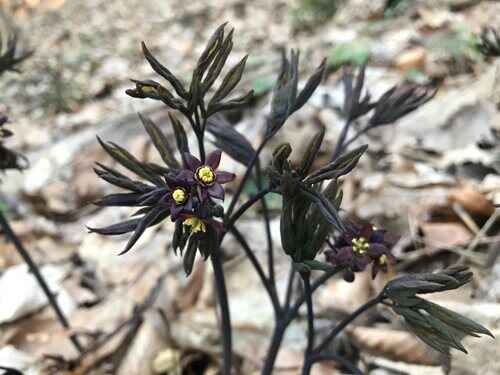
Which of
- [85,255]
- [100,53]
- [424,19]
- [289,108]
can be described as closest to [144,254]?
[85,255]

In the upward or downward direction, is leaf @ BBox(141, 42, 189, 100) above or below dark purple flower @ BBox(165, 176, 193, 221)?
above

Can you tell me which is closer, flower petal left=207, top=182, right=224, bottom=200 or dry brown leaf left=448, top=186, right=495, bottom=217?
flower petal left=207, top=182, right=224, bottom=200

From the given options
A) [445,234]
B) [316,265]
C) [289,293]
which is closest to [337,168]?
[316,265]

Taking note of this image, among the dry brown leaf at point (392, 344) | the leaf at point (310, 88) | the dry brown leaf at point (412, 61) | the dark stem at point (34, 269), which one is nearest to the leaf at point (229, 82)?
the leaf at point (310, 88)

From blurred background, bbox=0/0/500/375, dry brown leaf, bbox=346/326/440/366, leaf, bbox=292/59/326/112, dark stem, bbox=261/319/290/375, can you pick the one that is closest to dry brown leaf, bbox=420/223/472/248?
blurred background, bbox=0/0/500/375

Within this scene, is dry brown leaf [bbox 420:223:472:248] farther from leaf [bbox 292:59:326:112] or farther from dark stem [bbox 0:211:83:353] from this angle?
dark stem [bbox 0:211:83:353]

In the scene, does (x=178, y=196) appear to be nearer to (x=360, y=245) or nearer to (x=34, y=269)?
(x=360, y=245)
